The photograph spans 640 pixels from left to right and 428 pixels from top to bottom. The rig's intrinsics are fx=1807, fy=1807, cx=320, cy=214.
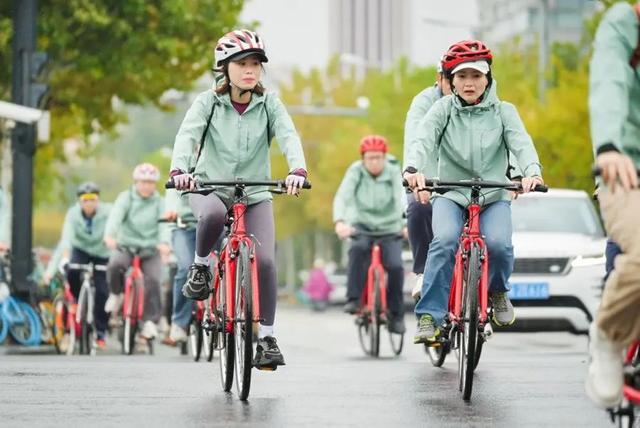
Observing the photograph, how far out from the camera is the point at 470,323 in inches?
390

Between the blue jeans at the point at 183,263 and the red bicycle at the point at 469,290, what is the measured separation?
500 centimetres

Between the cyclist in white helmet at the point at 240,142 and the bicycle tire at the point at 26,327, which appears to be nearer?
the cyclist in white helmet at the point at 240,142

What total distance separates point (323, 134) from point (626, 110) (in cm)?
7624

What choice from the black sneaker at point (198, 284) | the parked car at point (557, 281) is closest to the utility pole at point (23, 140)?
the parked car at point (557, 281)

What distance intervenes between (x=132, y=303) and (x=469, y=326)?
385 inches

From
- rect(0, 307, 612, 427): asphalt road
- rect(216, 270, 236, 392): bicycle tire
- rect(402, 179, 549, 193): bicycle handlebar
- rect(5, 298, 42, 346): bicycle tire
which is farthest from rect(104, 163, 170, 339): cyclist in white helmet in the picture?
rect(402, 179, 549, 193): bicycle handlebar

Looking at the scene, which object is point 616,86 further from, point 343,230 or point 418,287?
point 343,230

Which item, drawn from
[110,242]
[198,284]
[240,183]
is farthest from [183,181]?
[110,242]

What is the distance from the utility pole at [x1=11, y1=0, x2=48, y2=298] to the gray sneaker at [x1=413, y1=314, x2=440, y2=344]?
12584 millimetres

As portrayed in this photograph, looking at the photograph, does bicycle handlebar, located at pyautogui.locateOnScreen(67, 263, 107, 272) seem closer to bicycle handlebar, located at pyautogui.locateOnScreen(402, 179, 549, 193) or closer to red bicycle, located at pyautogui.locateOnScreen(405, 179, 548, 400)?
red bicycle, located at pyautogui.locateOnScreen(405, 179, 548, 400)

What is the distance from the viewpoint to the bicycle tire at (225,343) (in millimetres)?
10016

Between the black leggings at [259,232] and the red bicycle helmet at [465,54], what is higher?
the red bicycle helmet at [465,54]

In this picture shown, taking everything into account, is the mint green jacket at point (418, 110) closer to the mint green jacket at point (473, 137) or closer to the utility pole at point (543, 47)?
the mint green jacket at point (473, 137)

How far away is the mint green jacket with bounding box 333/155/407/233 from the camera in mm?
17547
